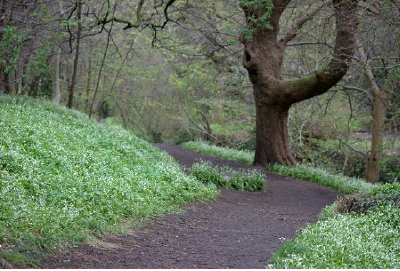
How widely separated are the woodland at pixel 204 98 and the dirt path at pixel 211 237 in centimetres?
38

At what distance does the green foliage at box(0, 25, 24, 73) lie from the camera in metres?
16.2

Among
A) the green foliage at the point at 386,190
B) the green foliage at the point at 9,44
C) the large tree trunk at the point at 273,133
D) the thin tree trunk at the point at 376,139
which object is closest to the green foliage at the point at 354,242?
the green foliage at the point at 386,190

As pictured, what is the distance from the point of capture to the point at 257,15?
61.8 feet

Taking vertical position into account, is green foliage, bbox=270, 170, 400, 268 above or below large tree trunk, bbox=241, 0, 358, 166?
below

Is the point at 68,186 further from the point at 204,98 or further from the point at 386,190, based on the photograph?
the point at 204,98

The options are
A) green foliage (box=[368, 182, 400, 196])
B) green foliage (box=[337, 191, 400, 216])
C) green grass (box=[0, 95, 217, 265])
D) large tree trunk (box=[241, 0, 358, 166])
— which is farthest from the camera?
large tree trunk (box=[241, 0, 358, 166])

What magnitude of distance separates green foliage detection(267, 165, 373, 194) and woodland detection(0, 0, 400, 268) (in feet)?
0.17

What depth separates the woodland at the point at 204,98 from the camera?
986 centimetres

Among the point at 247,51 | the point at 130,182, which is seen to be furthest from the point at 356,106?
the point at 130,182

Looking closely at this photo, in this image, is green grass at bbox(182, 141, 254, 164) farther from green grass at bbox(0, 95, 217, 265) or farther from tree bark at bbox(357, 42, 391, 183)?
green grass at bbox(0, 95, 217, 265)

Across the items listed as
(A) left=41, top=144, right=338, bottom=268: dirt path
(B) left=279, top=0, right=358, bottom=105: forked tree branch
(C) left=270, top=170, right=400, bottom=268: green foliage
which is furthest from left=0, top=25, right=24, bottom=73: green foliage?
(C) left=270, top=170, right=400, bottom=268: green foliage

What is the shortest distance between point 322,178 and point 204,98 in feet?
49.0

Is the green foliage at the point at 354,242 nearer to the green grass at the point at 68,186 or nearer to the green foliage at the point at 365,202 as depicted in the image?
the green foliage at the point at 365,202

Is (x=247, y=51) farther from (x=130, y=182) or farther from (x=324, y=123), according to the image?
(x=130, y=182)
